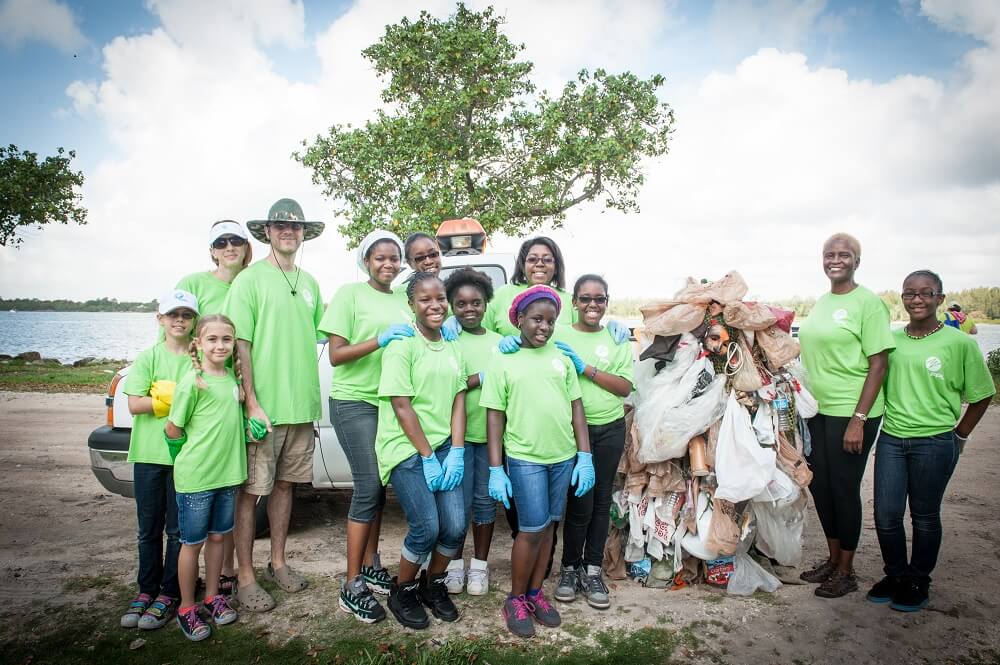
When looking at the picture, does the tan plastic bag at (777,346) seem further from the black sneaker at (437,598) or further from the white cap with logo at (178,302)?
the white cap with logo at (178,302)

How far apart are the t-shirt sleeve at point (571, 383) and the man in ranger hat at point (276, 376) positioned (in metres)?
1.46

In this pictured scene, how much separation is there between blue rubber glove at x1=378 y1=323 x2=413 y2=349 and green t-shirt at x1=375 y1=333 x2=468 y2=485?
30mm

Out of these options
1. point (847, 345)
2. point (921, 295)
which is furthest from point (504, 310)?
point (921, 295)

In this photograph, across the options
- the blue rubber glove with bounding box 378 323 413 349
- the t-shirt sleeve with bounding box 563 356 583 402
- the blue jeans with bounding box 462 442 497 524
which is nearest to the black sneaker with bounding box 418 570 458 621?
the blue jeans with bounding box 462 442 497 524

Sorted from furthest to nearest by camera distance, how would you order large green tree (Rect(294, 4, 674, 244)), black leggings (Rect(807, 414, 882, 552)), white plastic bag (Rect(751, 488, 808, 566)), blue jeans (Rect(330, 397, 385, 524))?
1. large green tree (Rect(294, 4, 674, 244))
2. white plastic bag (Rect(751, 488, 808, 566))
3. black leggings (Rect(807, 414, 882, 552))
4. blue jeans (Rect(330, 397, 385, 524))

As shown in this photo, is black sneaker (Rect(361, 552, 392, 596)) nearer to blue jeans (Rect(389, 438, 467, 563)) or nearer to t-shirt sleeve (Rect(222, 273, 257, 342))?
blue jeans (Rect(389, 438, 467, 563))

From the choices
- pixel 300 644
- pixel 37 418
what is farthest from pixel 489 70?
pixel 300 644

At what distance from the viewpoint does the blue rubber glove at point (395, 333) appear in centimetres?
290

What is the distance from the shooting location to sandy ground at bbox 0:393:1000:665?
2.96 metres

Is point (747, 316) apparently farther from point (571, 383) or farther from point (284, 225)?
point (284, 225)

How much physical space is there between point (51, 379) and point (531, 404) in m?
14.5

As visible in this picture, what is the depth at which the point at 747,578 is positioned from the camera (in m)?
3.52

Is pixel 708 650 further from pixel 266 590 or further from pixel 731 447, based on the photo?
pixel 266 590

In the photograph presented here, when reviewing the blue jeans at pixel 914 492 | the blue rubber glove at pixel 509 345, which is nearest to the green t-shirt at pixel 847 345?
the blue jeans at pixel 914 492
